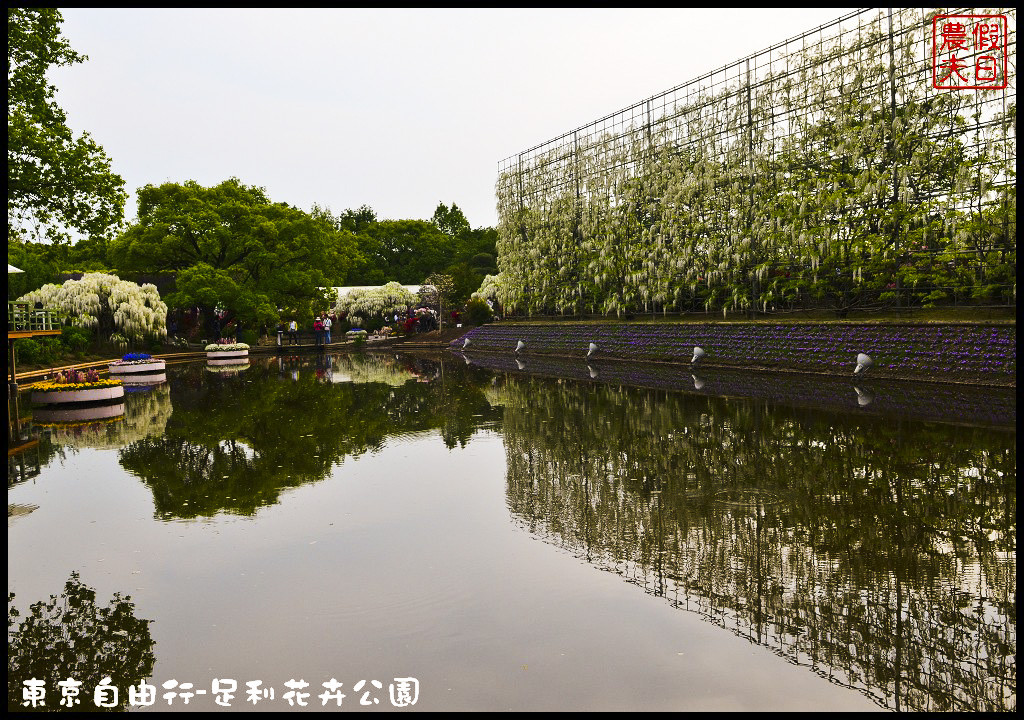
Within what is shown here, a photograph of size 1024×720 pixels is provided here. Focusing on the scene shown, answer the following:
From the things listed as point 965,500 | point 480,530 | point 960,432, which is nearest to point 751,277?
point 960,432

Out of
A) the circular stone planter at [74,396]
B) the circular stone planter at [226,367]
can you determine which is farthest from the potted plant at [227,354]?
the circular stone planter at [74,396]

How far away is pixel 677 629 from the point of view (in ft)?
17.2

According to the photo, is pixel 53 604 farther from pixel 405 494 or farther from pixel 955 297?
pixel 955 297

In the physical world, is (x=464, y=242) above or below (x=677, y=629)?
above

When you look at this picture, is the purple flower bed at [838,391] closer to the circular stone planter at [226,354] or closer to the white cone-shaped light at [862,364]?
the white cone-shaped light at [862,364]

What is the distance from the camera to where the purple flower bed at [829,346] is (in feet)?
56.1

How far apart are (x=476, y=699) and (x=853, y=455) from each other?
7866 mm

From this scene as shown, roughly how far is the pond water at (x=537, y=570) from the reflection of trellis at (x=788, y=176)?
12122 millimetres

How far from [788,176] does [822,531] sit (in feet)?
77.0

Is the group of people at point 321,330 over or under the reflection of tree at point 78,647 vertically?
over

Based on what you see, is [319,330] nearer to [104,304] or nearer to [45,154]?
[104,304]

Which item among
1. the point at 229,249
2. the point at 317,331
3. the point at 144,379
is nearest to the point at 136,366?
the point at 144,379

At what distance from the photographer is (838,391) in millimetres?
17391

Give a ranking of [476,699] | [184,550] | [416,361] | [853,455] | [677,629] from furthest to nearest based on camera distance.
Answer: [416,361] < [853,455] < [184,550] < [677,629] < [476,699]
